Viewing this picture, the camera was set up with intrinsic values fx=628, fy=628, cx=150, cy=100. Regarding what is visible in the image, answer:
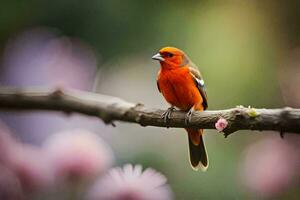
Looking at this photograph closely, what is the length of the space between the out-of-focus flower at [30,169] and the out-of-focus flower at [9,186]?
0.03 feet

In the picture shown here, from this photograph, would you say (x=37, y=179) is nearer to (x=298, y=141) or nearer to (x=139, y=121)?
(x=139, y=121)

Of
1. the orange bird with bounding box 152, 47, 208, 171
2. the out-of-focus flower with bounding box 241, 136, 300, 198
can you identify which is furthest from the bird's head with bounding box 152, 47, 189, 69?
the out-of-focus flower with bounding box 241, 136, 300, 198

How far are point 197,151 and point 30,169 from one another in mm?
220

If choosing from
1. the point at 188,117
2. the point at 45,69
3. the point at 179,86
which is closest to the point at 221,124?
the point at 188,117

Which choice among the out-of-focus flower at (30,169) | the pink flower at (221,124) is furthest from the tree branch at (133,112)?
the out-of-focus flower at (30,169)

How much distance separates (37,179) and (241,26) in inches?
22.1

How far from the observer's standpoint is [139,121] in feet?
1.68

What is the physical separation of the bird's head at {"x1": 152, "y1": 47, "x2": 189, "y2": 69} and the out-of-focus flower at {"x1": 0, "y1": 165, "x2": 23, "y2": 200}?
204 millimetres

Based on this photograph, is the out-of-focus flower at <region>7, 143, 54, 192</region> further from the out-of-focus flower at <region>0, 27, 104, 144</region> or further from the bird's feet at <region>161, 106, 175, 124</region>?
the out-of-focus flower at <region>0, 27, 104, 144</region>

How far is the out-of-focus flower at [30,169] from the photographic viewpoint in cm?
37

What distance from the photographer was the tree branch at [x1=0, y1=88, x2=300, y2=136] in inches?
14.5

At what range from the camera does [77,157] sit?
0.45 meters

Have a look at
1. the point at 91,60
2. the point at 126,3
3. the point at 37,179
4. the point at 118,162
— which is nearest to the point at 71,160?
the point at 37,179

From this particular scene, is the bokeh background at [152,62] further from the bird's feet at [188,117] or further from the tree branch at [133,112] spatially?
the bird's feet at [188,117]
